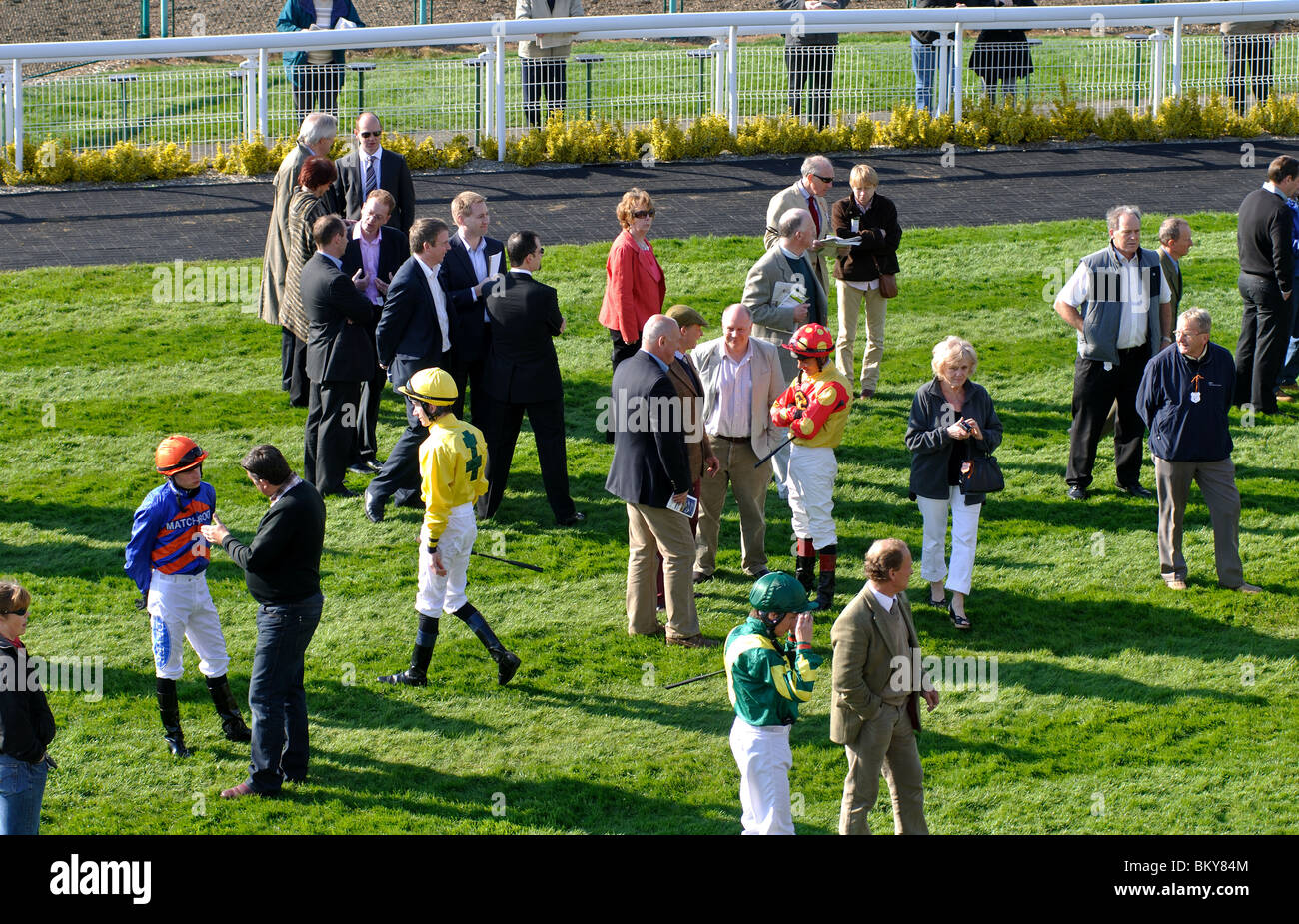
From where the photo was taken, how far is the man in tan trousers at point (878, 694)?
7.66 meters

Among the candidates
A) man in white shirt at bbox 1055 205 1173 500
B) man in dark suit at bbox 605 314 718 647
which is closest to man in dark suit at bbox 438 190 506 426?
man in dark suit at bbox 605 314 718 647

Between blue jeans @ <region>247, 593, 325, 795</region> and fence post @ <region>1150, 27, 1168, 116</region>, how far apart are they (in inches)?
546

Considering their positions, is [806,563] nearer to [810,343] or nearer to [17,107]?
[810,343]

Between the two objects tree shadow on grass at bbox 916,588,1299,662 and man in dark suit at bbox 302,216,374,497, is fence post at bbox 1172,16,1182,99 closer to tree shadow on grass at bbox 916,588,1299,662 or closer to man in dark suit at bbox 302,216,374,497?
tree shadow on grass at bbox 916,588,1299,662

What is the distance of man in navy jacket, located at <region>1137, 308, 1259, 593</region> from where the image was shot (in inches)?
412

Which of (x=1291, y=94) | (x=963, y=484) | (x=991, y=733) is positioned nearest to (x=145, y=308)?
(x=963, y=484)

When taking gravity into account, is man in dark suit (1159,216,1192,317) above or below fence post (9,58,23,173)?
below

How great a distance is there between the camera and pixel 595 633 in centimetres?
1030

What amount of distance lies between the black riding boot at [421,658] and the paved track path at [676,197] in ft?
22.8

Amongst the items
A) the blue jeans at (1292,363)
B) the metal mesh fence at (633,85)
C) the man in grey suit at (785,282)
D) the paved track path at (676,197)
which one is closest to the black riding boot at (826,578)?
the man in grey suit at (785,282)

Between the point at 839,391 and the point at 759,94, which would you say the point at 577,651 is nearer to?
the point at 839,391

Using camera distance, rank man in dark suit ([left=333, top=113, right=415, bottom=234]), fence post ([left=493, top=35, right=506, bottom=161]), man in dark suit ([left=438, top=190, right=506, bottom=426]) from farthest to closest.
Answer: fence post ([left=493, top=35, right=506, bottom=161]) → man in dark suit ([left=333, top=113, right=415, bottom=234]) → man in dark suit ([left=438, top=190, right=506, bottom=426])

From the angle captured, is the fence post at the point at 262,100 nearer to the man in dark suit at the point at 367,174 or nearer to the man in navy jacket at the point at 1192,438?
the man in dark suit at the point at 367,174

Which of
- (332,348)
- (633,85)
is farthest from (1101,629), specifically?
(633,85)
